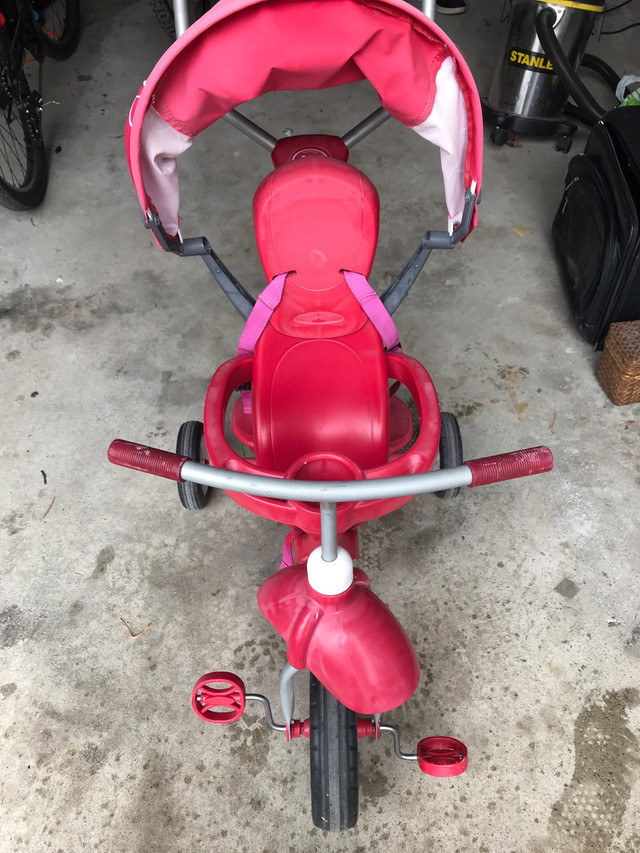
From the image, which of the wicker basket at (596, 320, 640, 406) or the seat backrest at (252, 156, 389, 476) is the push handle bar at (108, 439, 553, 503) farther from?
the wicker basket at (596, 320, 640, 406)

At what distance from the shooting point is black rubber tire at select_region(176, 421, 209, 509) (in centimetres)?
172

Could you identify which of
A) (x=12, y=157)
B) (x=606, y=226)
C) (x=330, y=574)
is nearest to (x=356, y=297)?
(x=330, y=574)

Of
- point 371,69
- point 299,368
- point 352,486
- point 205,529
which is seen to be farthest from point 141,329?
point 352,486

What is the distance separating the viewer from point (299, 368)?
1473mm

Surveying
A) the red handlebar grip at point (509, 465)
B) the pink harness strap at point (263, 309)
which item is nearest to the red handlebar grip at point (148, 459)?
the red handlebar grip at point (509, 465)

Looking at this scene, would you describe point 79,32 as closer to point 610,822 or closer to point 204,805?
point 204,805

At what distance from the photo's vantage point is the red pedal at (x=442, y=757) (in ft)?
4.14

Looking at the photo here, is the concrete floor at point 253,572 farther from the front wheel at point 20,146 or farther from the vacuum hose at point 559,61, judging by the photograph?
the vacuum hose at point 559,61

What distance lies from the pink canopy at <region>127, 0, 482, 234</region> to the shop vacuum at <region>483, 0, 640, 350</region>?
3.04ft

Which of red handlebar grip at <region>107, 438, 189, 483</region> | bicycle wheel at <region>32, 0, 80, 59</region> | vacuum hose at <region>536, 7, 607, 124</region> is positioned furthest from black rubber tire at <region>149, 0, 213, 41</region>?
red handlebar grip at <region>107, 438, 189, 483</region>

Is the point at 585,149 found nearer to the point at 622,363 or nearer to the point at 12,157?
the point at 622,363

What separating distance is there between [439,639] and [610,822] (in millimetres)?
503

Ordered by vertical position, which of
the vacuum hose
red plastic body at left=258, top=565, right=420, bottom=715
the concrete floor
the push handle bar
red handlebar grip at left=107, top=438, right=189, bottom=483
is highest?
the vacuum hose

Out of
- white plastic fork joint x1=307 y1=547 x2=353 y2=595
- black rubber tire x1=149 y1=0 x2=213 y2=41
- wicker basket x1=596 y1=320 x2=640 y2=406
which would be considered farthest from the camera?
black rubber tire x1=149 y1=0 x2=213 y2=41
